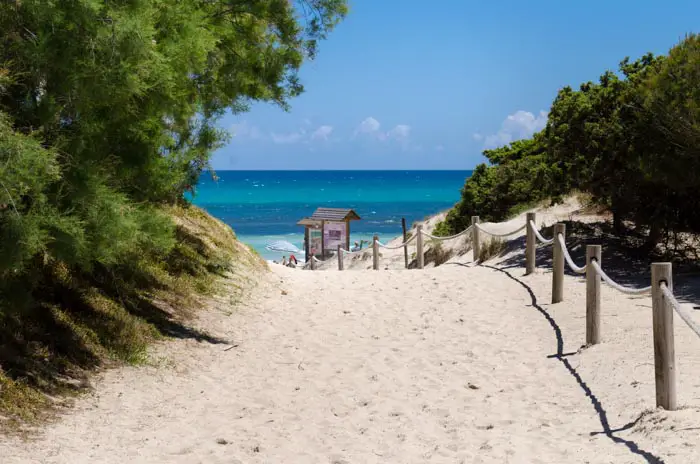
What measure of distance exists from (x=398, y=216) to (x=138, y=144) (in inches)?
3834

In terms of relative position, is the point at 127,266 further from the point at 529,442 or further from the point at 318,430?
the point at 529,442

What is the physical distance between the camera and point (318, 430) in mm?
6500

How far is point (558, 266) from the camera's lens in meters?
11.1

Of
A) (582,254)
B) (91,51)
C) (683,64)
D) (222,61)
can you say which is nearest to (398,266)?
(582,254)

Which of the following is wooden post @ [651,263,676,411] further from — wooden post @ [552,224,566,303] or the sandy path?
wooden post @ [552,224,566,303]

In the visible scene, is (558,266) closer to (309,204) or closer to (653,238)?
(653,238)

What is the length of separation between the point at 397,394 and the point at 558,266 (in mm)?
4612

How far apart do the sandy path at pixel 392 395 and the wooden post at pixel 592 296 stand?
0.23 m

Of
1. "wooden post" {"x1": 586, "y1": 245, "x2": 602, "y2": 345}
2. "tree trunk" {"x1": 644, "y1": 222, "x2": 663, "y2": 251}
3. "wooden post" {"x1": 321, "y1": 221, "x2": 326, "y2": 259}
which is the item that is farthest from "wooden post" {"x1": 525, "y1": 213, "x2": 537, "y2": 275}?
"wooden post" {"x1": 321, "y1": 221, "x2": 326, "y2": 259}

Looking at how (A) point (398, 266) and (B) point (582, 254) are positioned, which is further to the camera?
(A) point (398, 266)

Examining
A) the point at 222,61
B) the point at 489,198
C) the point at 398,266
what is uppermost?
the point at 222,61

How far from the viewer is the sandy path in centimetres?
579

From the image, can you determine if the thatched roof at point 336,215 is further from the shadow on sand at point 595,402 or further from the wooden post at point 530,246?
the shadow on sand at point 595,402

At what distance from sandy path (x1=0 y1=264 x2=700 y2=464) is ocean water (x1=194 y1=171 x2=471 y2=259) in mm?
46609
